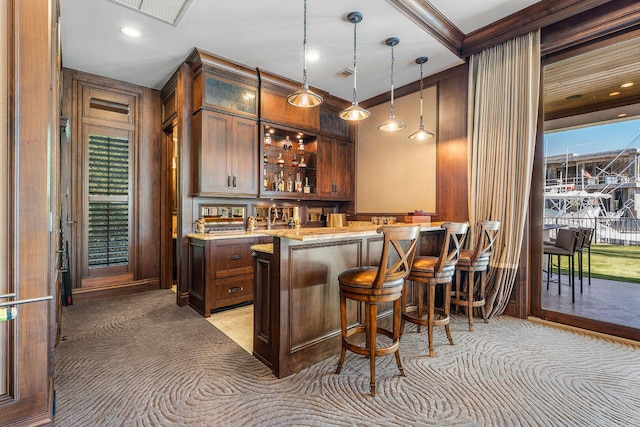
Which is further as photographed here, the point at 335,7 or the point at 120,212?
the point at 120,212

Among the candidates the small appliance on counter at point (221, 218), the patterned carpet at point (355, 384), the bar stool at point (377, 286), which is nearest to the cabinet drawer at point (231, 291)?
the patterned carpet at point (355, 384)

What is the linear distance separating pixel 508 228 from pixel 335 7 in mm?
2881

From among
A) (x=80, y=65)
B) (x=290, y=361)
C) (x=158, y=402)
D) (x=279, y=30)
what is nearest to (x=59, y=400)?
(x=158, y=402)

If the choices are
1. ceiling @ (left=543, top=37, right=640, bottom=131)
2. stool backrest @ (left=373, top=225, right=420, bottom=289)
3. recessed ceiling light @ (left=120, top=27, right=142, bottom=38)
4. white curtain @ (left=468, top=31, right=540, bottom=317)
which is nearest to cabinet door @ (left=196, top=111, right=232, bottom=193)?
recessed ceiling light @ (left=120, top=27, right=142, bottom=38)

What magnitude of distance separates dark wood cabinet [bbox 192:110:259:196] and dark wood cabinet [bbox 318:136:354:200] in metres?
1.25

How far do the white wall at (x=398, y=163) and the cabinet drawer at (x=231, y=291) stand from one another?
2.45 metres

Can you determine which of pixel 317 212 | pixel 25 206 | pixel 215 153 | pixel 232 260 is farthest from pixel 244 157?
pixel 25 206

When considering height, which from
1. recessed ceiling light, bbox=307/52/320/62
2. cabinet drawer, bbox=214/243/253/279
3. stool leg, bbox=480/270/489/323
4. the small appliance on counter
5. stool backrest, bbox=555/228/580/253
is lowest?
stool leg, bbox=480/270/489/323

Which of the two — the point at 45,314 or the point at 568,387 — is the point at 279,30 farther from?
the point at 568,387

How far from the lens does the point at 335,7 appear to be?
275cm

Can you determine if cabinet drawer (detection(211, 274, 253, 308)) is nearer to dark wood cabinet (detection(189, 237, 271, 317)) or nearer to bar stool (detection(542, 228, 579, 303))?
dark wood cabinet (detection(189, 237, 271, 317))

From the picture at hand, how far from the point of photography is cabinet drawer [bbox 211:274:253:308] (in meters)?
3.50

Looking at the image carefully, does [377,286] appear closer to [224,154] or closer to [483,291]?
[483,291]

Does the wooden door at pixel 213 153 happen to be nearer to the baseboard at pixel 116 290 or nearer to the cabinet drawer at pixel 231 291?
the cabinet drawer at pixel 231 291
